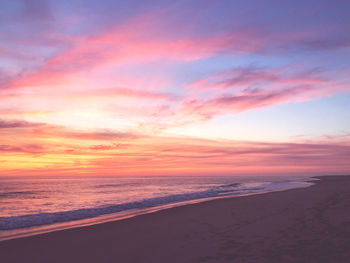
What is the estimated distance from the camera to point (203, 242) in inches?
357

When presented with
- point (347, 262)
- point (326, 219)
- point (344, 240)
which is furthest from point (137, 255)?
point (326, 219)

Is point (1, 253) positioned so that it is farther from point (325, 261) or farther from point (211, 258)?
point (325, 261)

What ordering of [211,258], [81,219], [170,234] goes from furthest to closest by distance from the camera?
1. [81,219]
2. [170,234]
3. [211,258]

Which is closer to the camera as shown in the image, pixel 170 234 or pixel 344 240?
pixel 344 240

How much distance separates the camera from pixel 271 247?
7.90 m

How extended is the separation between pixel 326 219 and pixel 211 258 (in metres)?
6.43

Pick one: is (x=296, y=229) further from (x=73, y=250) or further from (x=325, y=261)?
(x=73, y=250)

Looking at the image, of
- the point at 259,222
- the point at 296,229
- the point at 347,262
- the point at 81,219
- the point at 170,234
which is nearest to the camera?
the point at 347,262

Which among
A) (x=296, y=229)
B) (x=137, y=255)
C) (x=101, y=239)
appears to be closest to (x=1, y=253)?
(x=101, y=239)

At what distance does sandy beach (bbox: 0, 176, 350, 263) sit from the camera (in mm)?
7379

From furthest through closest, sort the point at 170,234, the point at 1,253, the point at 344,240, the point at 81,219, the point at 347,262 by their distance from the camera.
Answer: the point at 81,219 → the point at 170,234 → the point at 1,253 → the point at 344,240 → the point at 347,262

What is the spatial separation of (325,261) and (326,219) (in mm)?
5378

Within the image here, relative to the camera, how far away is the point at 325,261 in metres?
6.38

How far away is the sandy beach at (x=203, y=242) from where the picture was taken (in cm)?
738
